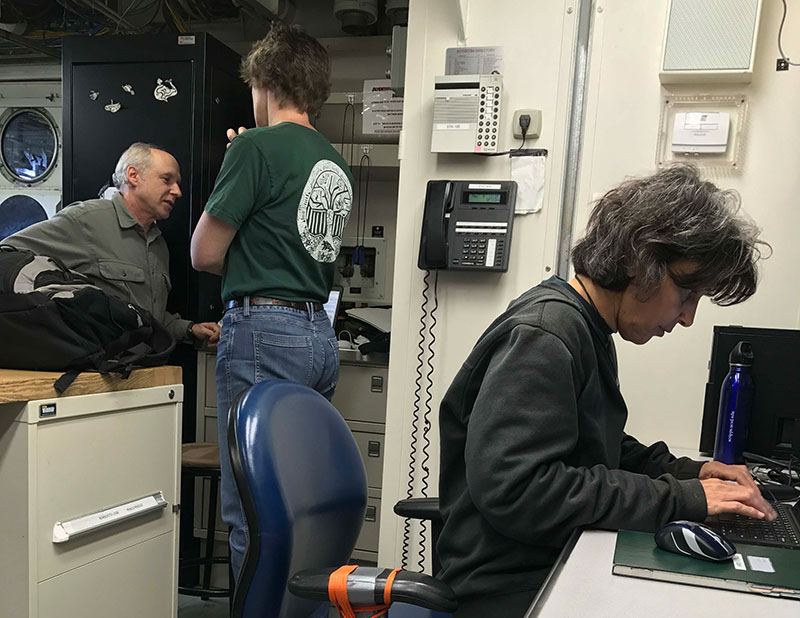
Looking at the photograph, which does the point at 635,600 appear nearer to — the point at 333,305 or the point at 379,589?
the point at 379,589

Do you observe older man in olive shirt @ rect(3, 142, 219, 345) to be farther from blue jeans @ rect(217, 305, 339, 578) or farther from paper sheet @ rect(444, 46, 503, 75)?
paper sheet @ rect(444, 46, 503, 75)

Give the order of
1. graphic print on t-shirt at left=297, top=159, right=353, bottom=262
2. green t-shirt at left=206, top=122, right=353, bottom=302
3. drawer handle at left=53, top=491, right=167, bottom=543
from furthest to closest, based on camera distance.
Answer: graphic print on t-shirt at left=297, top=159, right=353, bottom=262, green t-shirt at left=206, top=122, right=353, bottom=302, drawer handle at left=53, top=491, right=167, bottom=543

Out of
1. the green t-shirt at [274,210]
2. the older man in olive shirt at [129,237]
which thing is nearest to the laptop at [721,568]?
the green t-shirt at [274,210]

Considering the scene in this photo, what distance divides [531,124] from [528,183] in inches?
6.5

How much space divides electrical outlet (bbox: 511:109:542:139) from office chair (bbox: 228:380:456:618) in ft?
3.57

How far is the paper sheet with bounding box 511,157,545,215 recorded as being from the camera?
189cm

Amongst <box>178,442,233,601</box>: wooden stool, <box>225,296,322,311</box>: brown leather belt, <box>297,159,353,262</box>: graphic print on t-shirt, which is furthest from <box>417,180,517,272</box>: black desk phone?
<box>178,442,233,601</box>: wooden stool

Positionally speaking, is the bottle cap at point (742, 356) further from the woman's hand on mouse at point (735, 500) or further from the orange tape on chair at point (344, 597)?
the orange tape on chair at point (344, 597)

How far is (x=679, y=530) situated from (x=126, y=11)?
3870 mm

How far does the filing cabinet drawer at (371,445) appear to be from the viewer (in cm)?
259

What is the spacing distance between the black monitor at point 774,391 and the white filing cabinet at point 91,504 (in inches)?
60.6

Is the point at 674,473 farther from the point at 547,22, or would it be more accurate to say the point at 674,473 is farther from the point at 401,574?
the point at 547,22

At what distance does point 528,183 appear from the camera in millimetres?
1899

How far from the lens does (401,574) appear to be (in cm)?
93
